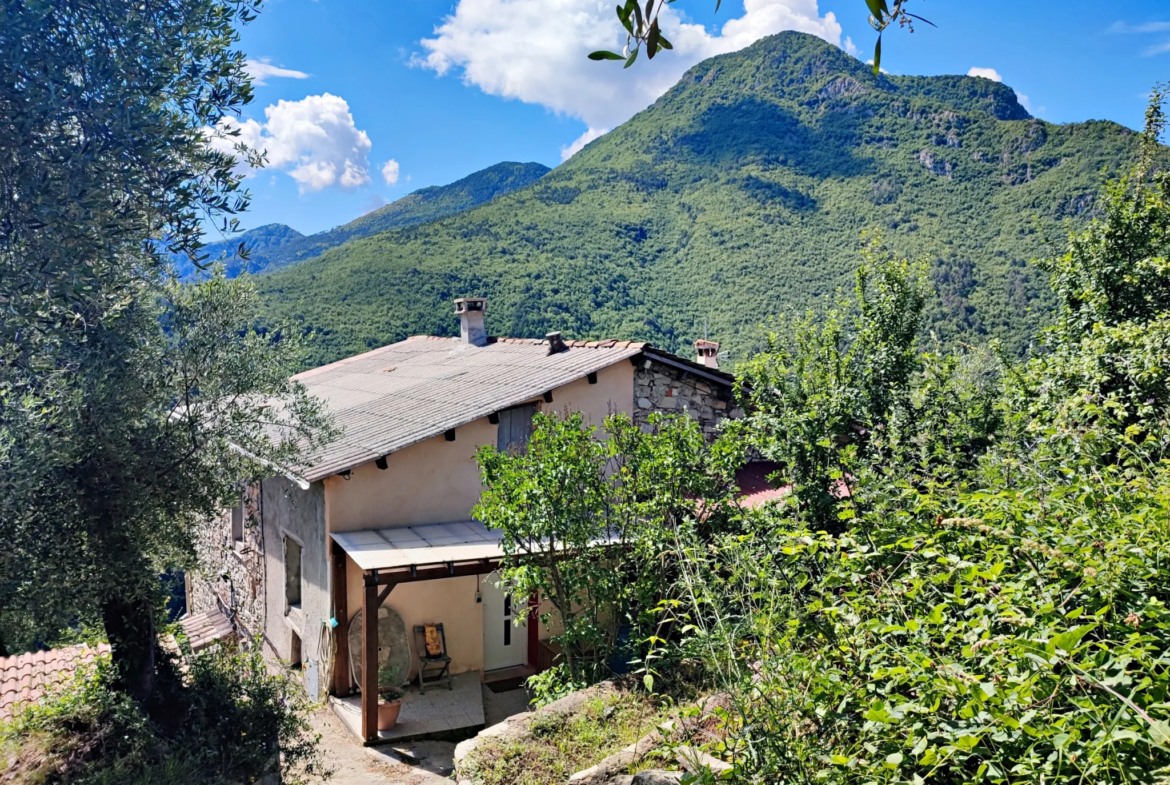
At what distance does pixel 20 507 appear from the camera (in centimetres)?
454

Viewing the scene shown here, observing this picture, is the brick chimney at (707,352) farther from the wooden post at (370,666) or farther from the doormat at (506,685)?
the wooden post at (370,666)

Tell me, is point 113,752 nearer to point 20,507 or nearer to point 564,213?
point 20,507

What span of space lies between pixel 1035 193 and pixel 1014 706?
4426 centimetres

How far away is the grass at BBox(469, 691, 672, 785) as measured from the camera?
484 centimetres

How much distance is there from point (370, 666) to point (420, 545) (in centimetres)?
164

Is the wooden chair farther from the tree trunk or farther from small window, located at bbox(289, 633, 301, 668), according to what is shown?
the tree trunk

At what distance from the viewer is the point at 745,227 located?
45438 millimetres

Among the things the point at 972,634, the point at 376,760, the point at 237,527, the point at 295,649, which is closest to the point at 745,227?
the point at 237,527

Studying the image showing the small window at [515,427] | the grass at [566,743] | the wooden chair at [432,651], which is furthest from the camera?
the small window at [515,427]

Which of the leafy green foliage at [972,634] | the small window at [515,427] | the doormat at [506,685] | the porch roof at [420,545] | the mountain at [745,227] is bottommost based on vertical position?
the doormat at [506,685]

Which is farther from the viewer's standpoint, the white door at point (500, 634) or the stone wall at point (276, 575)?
the white door at point (500, 634)

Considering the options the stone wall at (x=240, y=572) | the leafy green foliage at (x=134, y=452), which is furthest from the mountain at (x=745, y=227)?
the leafy green foliage at (x=134, y=452)

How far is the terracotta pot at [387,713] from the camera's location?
948 centimetres

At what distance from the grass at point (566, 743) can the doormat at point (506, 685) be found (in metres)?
6.36
